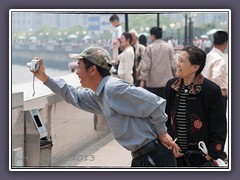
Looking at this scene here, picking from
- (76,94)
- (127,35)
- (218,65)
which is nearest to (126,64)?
(127,35)

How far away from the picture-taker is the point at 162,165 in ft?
15.3

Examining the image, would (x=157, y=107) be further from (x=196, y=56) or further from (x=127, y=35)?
(x=127, y=35)

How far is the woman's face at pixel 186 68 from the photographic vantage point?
5.04 metres

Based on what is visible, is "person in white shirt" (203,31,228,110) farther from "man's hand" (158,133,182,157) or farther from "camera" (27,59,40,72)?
"camera" (27,59,40,72)

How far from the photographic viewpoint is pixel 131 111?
4.47 metres

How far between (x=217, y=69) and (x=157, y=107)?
10.3ft

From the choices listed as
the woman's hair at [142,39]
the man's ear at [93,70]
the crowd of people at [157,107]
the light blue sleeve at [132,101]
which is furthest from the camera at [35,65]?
the woman's hair at [142,39]

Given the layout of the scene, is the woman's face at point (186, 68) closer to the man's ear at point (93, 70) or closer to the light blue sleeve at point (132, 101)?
the light blue sleeve at point (132, 101)

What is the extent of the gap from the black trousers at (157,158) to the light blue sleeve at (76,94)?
51cm

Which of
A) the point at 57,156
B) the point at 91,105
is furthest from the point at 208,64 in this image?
the point at 91,105

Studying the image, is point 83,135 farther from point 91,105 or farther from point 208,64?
point 91,105

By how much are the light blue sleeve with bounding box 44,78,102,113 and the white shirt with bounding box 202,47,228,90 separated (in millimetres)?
2888

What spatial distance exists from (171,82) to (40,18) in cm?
141

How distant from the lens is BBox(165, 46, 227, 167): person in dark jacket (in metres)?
4.96
